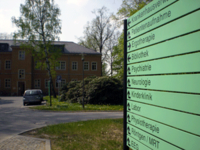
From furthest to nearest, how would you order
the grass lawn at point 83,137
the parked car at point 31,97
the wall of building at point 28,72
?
the wall of building at point 28,72 → the parked car at point 31,97 → the grass lawn at point 83,137

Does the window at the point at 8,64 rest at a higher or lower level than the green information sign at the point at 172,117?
higher

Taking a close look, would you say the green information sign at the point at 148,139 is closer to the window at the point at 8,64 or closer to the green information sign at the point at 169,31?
the green information sign at the point at 169,31

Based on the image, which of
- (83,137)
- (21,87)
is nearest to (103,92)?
(83,137)

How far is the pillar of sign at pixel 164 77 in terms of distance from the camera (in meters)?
1.81

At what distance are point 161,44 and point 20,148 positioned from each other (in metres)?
5.26

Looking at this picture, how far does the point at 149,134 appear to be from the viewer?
2.50 meters

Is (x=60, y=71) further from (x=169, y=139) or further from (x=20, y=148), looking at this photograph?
(x=169, y=139)

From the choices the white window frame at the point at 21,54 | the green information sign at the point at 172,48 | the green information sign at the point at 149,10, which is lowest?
the green information sign at the point at 172,48

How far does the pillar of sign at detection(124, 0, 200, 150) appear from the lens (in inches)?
71.3

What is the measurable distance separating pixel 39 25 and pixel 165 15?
30927 mm

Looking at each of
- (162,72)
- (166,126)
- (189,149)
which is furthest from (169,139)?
(162,72)

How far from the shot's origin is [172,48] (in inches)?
81.4

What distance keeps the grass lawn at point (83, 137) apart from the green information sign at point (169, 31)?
377cm

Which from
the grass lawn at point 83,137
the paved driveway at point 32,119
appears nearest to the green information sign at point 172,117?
the grass lawn at point 83,137
